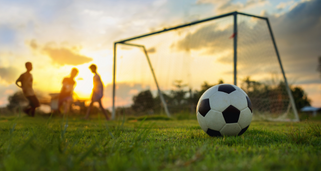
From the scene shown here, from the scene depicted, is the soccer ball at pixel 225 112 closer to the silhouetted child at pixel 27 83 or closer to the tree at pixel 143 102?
the silhouetted child at pixel 27 83

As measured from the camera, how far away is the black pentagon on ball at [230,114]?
3031 mm

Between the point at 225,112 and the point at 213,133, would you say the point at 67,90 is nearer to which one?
the point at 213,133

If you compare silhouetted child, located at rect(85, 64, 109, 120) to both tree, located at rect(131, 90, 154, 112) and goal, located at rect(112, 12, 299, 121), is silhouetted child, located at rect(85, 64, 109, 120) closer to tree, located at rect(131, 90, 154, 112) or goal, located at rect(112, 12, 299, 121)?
goal, located at rect(112, 12, 299, 121)

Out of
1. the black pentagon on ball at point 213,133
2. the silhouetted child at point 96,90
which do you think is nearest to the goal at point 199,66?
the silhouetted child at point 96,90

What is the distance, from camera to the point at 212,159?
1640mm

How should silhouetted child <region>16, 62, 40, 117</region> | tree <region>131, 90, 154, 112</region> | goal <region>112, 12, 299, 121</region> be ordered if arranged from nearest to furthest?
silhouetted child <region>16, 62, 40, 117</region> < goal <region>112, 12, 299, 121</region> < tree <region>131, 90, 154, 112</region>

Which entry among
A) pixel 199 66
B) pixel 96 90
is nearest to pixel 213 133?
pixel 96 90

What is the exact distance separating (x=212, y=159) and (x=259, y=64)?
10.0 m

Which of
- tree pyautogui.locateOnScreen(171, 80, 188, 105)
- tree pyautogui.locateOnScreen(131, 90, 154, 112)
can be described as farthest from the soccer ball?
tree pyautogui.locateOnScreen(131, 90, 154, 112)

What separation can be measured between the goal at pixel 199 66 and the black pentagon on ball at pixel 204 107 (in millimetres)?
5588

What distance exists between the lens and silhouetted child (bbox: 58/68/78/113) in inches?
351

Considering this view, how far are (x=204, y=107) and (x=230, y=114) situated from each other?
0.37 m

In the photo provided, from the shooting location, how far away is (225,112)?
3035 mm

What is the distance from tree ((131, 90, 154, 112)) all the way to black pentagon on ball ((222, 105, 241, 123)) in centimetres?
1076
